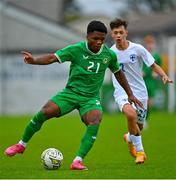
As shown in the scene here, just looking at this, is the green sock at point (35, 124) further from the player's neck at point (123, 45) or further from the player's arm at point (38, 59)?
the player's neck at point (123, 45)

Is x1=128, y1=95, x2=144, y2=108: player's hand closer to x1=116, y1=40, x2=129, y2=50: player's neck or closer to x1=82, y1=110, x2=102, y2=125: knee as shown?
x1=82, y1=110, x2=102, y2=125: knee

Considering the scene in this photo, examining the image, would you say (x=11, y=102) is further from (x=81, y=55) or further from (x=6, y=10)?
(x=81, y=55)

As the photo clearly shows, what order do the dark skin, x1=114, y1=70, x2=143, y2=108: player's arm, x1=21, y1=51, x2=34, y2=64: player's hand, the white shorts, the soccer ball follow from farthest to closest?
the white shorts
x1=114, y1=70, x2=143, y2=108: player's arm
the soccer ball
the dark skin
x1=21, y1=51, x2=34, y2=64: player's hand

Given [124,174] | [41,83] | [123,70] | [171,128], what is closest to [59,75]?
[41,83]

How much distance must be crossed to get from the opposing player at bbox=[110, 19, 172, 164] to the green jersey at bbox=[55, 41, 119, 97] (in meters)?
1.00

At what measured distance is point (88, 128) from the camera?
12938 mm

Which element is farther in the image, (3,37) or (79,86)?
(3,37)

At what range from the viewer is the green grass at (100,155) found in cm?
1223

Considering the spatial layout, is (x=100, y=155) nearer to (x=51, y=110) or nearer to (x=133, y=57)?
(x=133, y=57)

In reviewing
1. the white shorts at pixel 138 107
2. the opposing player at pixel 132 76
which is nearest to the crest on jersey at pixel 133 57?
the opposing player at pixel 132 76

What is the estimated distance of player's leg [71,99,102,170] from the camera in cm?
1280

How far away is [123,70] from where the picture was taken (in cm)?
1469

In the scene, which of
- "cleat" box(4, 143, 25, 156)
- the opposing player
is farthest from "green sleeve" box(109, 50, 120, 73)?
"cleat" box(4, 143, 25, 156)

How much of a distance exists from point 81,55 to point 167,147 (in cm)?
538
